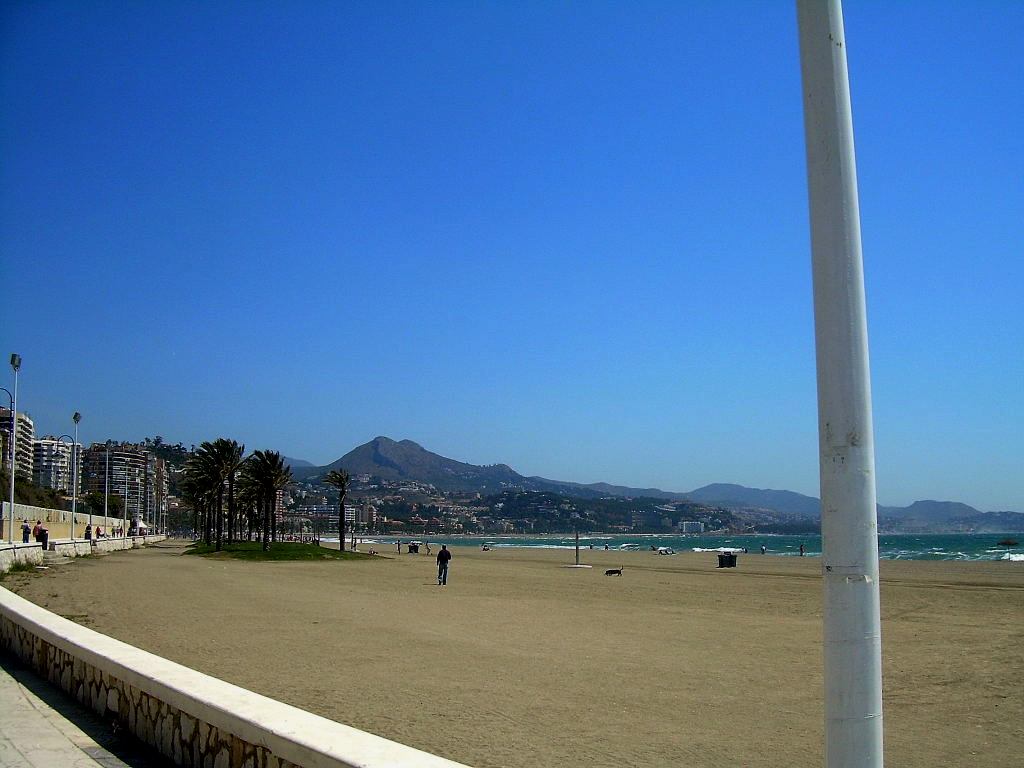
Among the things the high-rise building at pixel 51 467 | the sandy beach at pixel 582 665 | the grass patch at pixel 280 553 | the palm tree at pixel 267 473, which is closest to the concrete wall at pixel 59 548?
the sandy beach at pixel 582 665

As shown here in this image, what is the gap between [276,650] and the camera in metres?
14.4

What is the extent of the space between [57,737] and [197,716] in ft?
6.26

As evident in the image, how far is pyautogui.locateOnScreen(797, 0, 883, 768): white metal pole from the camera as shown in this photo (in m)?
2.90

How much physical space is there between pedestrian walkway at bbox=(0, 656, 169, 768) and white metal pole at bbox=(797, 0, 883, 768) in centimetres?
468

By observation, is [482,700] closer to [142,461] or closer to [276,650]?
[276,650]

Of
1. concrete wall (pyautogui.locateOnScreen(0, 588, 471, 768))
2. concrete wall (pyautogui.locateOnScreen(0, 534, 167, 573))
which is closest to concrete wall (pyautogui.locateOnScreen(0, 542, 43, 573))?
concrete wall (pyautogui.locateOnScreen(0, 534, 167, 573))

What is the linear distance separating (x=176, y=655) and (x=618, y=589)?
21552 millimetres

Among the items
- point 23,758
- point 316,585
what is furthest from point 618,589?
point 23,758

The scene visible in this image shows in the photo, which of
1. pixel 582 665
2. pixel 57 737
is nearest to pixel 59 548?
pixel 582 665

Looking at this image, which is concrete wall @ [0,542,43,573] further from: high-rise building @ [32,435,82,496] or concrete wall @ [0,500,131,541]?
high-rise building @ [32,435,82,496]

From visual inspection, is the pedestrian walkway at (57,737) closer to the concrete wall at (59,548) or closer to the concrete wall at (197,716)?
the concrete wall at (197,716)

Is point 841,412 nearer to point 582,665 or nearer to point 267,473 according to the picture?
point 582,665

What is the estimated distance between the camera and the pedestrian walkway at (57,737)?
5859 mm

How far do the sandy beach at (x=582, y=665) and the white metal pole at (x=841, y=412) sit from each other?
5328 mm
